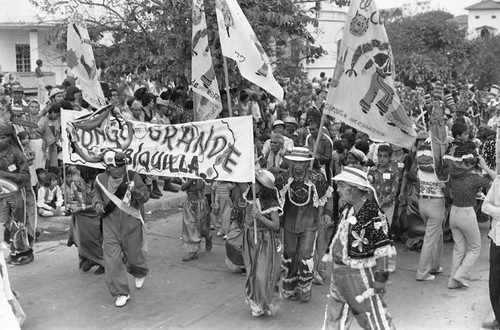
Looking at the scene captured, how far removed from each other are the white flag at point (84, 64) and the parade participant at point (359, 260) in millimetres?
4596

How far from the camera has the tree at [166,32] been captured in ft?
36.4

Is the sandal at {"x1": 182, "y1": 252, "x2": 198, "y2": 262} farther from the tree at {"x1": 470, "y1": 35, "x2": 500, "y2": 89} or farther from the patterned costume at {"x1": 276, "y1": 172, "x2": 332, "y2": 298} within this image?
the tree at {"x1": 470, "y1": 35, "x2": 500, "y2": 89}

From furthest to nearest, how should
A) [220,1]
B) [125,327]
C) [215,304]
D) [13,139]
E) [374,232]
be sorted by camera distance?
1. [13,139]
2. [220,1]
3. [215,304]
4. [125,327]
5. [374,232]

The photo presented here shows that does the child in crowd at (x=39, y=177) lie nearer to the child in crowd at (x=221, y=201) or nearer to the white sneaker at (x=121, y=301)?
the child in crowd at (x=221, y=201)

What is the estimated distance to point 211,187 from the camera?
33.0ft

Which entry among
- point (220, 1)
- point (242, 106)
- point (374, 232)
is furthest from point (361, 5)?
point (242, 106)

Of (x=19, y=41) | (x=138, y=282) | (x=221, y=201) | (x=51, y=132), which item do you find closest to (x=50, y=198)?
(x=51, y=132)

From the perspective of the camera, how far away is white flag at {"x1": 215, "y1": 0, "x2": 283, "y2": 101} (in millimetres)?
7309

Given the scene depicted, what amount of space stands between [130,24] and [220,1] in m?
4.63

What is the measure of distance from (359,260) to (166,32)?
683 centimetres

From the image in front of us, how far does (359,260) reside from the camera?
17.9ft

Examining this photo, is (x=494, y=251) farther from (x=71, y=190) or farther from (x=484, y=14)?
(x=484, y=14)

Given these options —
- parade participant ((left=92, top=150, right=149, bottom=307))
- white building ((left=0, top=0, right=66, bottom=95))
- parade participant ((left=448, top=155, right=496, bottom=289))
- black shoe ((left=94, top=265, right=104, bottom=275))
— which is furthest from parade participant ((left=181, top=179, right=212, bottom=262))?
white building ((left=0, top=0, right=66, bottom=95))

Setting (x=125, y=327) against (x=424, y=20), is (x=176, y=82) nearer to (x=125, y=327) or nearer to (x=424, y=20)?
(x=125, y=327)
